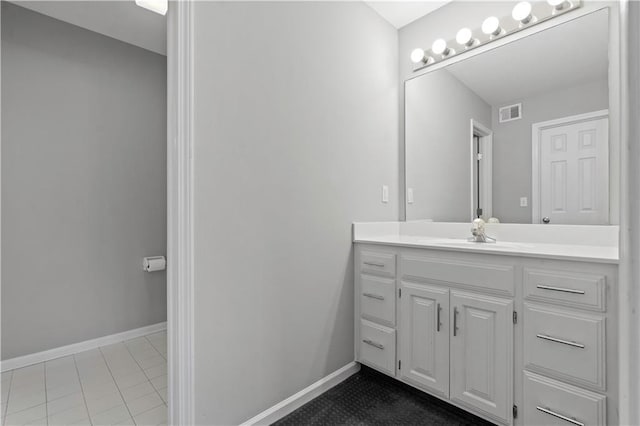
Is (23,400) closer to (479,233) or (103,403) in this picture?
(103,403)

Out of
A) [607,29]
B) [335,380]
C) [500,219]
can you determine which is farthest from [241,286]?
[607,29]

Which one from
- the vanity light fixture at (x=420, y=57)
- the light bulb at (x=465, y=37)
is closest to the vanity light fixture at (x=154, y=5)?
the vanity light fixture at (x=420, y=57)

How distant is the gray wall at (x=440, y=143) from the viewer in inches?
81.0

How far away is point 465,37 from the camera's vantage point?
2.00m

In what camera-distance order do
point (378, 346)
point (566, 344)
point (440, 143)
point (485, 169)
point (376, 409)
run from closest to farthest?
point (566, 344) < point (376, 409) < point (378, 346) < point (485, 169) < point (440, 143)

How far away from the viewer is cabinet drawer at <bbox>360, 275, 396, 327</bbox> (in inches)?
71.9

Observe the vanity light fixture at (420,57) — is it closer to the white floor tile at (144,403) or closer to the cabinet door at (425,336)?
the cabinet door at (425,336)

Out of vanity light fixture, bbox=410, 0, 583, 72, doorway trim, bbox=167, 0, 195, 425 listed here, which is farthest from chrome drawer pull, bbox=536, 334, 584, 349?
vanity light fixture, bbox=410, 0, 583, 72

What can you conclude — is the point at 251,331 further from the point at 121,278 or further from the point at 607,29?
the point at 607,29

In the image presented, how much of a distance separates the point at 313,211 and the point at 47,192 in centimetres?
195

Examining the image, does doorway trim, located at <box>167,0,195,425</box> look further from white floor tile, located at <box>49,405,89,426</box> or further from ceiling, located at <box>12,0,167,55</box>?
ceiling, located at <box>12,0,167,55</box>

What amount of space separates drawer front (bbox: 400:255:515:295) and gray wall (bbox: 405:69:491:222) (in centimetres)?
57

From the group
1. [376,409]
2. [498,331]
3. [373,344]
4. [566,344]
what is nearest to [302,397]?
[376,409]

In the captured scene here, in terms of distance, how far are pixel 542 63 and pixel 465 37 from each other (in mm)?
480
